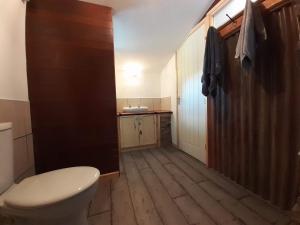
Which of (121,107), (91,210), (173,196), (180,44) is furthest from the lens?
(121,107)

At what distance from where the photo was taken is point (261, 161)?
1.49 metres

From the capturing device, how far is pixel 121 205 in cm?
152

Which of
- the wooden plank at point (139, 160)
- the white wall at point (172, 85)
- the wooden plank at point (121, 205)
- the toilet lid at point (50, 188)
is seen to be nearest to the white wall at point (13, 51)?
the toilet lid at point (50, 188)

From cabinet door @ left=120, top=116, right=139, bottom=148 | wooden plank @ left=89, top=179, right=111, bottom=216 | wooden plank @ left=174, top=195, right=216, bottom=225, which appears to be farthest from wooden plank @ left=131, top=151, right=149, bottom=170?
wooden plank @ left=174, top=195, right=216, bottom=225

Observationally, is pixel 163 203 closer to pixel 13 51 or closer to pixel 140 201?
pixel 140 201

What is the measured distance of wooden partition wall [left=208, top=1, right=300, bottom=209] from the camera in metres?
1.22

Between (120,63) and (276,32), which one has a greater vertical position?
(120,63)

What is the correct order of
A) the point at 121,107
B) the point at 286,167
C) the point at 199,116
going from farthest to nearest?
the point at 121,107 → the point at 199,116 → the point at 286,167

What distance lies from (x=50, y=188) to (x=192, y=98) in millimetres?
2254

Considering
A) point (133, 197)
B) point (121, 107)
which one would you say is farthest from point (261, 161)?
point (121, 107)

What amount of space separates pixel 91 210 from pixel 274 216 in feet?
4.92

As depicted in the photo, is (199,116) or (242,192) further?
(199,116)

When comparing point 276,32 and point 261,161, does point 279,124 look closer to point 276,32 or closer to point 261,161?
point 261,161

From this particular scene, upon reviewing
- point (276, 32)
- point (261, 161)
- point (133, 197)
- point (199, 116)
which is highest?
point (276, 32)
